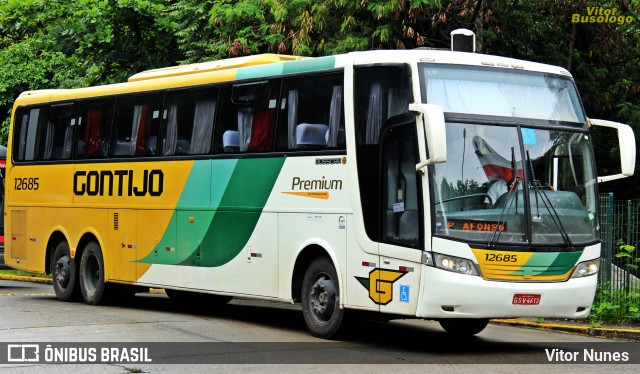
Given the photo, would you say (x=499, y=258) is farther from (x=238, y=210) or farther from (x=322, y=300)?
(x=238, y=210)

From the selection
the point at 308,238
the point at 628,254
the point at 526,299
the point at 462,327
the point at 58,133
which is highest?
the point at 58,133

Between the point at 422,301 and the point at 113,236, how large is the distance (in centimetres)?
775

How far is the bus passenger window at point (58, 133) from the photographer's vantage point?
20.3 meters

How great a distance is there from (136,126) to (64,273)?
10.6ft

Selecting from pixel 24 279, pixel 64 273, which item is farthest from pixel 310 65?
pixel 24 279

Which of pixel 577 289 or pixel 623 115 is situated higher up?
pixel 623 115

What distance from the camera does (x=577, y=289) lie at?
519 inches

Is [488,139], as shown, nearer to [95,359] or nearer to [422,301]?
[422,301]

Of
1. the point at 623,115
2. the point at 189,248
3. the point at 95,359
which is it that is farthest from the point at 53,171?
the point at 623,115

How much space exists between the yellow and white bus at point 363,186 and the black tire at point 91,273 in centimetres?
38

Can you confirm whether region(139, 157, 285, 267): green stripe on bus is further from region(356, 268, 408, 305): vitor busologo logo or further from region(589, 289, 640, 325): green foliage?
region(589, 289, 640, 325): green foliage

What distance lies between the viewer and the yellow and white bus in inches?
503

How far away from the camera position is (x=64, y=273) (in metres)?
20.1

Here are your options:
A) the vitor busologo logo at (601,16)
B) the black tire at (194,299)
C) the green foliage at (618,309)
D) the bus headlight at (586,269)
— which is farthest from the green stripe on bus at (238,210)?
the vitor busologo logo at (601,16)
